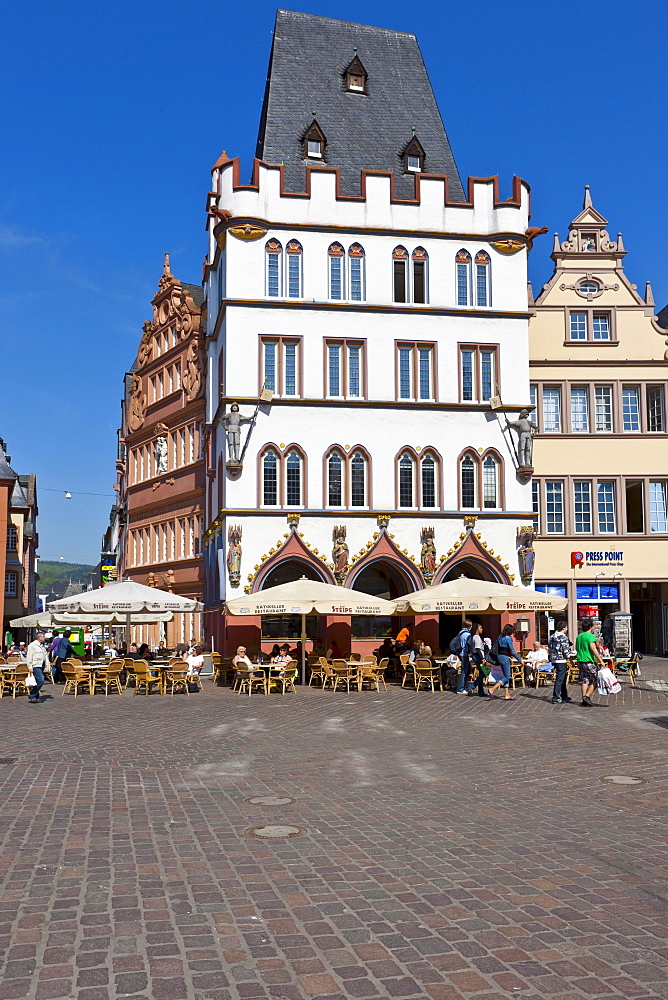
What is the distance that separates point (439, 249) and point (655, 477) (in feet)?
42.2

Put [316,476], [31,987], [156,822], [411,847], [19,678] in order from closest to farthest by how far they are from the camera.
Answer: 1. [31,987]
2. [411,847]
3. [156,822]
4. [19,678]
5. [316,476]

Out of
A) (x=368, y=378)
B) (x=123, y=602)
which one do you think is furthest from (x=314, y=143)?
(x=123, y=602)

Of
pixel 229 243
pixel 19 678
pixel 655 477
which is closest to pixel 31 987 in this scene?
pixel 19 678

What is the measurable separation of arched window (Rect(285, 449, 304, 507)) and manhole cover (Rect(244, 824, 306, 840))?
25.7 meters

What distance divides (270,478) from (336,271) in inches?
321

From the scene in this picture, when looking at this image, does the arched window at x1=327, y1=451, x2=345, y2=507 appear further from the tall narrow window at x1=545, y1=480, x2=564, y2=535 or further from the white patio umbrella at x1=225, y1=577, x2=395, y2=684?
the tall narrow window at x1=545, y1=480, x2=564, y2=535

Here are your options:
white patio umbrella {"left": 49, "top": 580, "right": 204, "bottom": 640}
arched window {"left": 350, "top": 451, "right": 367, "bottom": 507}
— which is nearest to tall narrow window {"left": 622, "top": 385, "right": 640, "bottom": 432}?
arched window {"left": 350, "top": 451, "right": 367, "bottom": 507}

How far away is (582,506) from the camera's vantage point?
40.7 metres

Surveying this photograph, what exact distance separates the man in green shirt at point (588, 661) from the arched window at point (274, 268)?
61.5 feet

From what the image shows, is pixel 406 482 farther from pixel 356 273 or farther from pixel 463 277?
pixel 463 277

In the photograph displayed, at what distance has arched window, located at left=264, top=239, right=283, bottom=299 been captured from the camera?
118 ft

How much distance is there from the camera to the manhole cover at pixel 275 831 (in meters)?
9.29

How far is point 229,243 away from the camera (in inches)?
1409

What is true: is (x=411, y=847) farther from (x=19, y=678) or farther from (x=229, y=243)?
(x=229, y=243)
